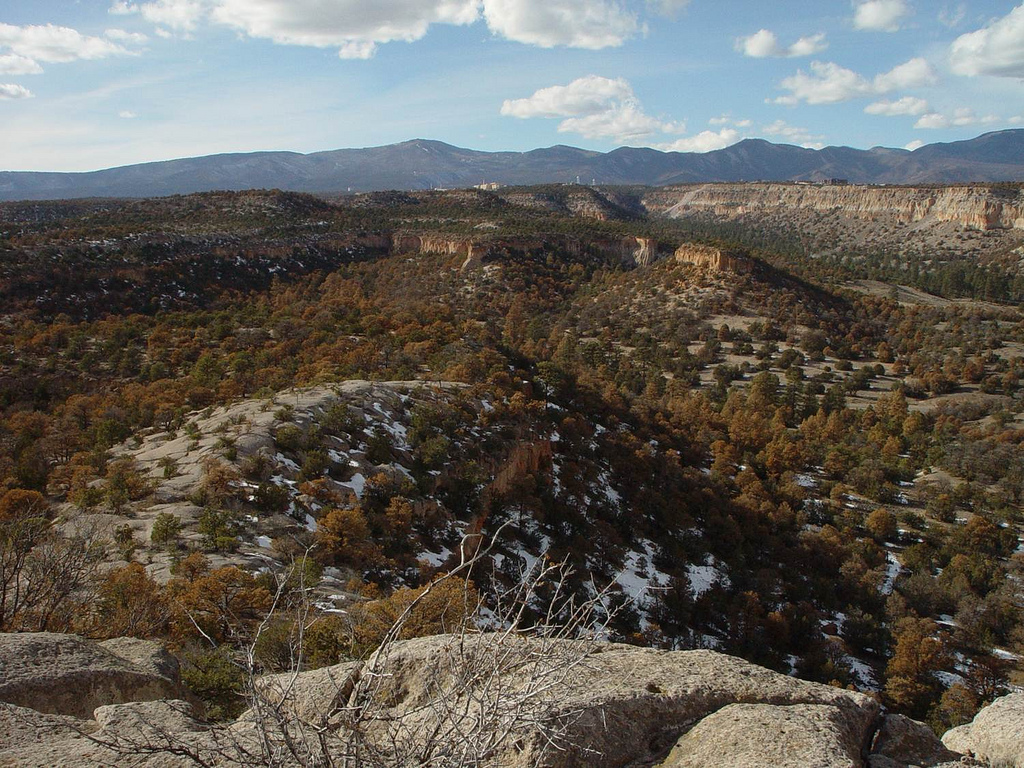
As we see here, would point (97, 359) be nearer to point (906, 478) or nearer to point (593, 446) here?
point (593, 446)

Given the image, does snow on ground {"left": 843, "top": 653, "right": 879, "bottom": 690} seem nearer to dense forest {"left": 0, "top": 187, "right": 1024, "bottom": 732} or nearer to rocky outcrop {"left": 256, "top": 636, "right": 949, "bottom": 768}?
dense forest {"left": 0, "top": 187, "right": 1024, "bottom": 732}

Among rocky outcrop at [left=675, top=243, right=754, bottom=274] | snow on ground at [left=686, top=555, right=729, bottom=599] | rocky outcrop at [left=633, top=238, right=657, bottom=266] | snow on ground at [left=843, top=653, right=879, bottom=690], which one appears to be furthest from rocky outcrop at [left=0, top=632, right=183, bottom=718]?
rocky outcrop at [left=633, top=238, right=657, bottom=266]

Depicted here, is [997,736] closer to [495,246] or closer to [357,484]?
[357,484]

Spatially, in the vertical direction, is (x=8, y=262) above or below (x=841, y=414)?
above

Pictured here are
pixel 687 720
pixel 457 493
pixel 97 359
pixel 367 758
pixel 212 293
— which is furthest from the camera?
pixel 212 293

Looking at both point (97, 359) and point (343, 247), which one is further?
point (343, 247)

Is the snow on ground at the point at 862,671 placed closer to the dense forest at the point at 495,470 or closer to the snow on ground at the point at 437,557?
the dense forest at the point at 495,470

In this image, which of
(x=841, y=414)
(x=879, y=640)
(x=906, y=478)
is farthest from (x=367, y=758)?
(x=841, y=414)
